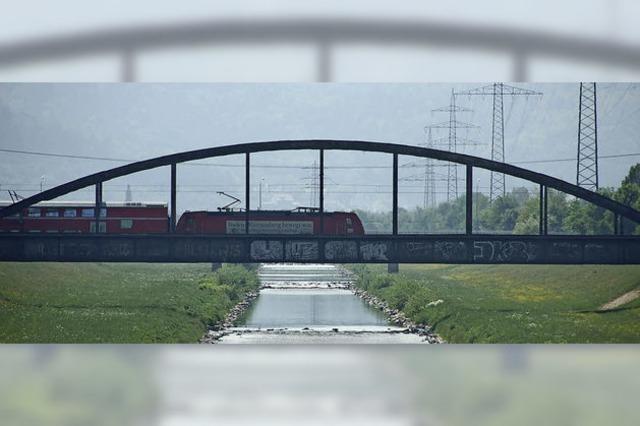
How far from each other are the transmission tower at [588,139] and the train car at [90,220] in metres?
7.15

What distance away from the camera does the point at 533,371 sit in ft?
58.7

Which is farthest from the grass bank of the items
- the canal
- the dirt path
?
the dirt path

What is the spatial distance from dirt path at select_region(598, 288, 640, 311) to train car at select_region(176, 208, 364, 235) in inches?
166

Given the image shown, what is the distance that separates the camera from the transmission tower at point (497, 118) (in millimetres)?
17125

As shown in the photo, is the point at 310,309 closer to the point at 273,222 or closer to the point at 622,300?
the point at 273,222

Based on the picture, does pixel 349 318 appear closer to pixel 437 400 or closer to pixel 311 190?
pixel 311 190

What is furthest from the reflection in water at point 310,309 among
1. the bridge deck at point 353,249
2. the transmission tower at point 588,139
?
the transmission tower at point 588,139

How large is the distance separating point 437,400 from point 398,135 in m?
4.67

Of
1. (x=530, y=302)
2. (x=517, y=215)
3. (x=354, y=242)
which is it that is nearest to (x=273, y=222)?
(x=354, y=242)

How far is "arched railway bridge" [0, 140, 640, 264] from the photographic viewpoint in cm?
1917

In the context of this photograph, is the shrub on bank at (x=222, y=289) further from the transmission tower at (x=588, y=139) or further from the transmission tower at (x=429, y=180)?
the transmission tower at (x=588, y=139)

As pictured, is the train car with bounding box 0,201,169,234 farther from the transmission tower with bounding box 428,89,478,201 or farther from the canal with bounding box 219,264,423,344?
the transmission tower with bounding box 428,89,478,201

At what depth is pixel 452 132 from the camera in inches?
733

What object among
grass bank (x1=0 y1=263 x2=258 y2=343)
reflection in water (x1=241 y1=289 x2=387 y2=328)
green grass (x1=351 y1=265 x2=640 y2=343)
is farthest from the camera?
reflection in water (x1=241 y1=289 x2=387 y2=328)
